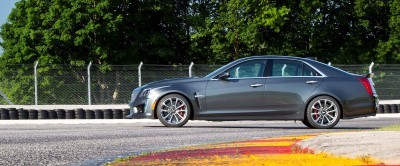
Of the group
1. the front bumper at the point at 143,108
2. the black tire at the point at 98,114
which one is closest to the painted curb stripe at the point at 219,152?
the front bumper at the point at 143,108

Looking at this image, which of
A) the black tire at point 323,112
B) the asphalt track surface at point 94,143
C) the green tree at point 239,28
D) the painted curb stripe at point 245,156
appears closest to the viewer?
the painted curb stripe at point 245,156

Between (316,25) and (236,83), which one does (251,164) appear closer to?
(236,83)

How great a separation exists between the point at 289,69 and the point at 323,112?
3.43ft

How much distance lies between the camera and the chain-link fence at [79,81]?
2889cm

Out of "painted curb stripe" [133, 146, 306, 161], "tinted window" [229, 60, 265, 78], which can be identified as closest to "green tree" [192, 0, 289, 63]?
"tinted window" [229, 60, 265, 78]

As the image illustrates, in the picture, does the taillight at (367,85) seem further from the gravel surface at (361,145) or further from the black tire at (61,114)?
the black tire at (61,114)

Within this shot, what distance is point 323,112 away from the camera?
51.6ft

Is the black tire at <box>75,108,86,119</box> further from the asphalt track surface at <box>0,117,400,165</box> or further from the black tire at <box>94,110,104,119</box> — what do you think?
the asphalt track surface at <box>0,117,400,165</box>

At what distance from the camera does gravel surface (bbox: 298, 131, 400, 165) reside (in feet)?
26.1

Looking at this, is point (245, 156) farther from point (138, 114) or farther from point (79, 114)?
point (79, 114)

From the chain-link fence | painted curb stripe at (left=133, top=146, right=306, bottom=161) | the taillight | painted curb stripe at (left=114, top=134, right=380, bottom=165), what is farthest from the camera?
the chain-link fence

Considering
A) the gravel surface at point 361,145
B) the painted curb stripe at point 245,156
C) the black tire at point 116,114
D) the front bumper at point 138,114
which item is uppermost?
the front bumper at point 138,114

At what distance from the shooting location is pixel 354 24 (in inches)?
2313

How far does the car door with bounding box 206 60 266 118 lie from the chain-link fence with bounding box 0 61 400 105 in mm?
13029
